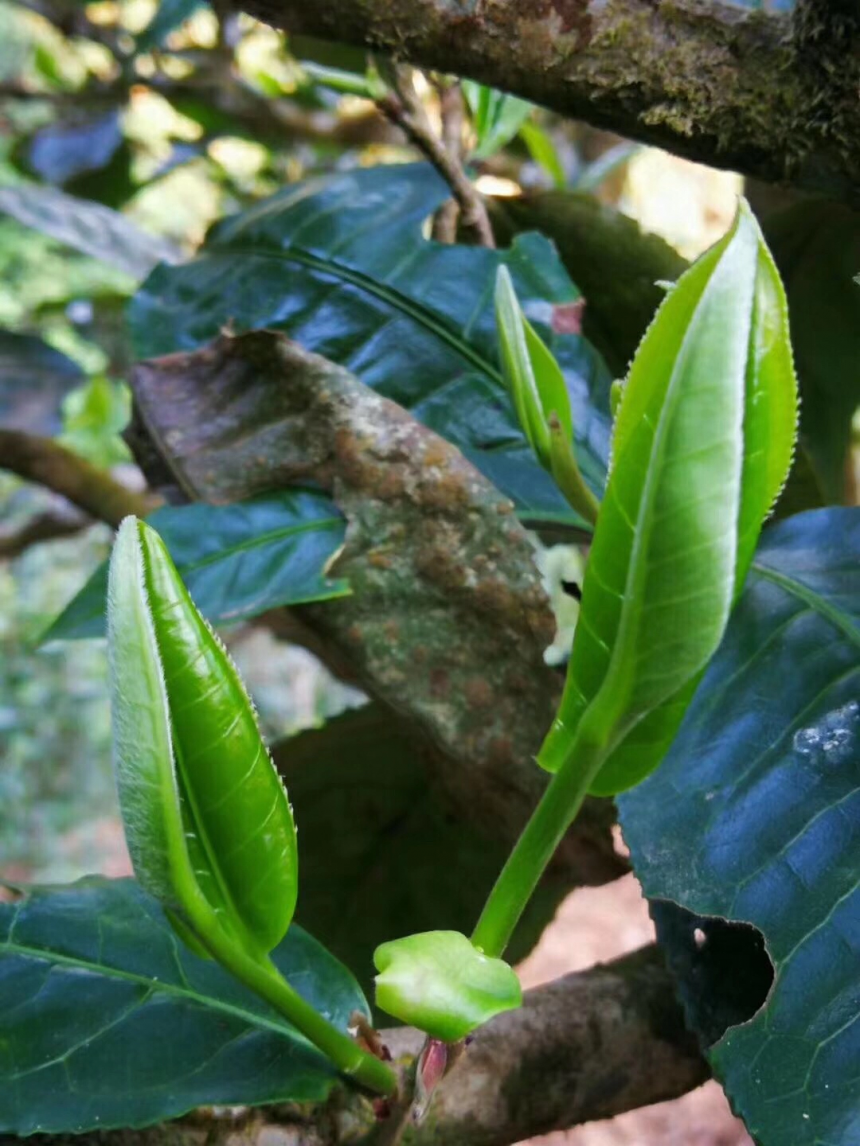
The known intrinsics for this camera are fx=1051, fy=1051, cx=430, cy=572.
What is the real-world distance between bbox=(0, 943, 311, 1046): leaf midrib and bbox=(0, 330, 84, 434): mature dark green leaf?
0.82m

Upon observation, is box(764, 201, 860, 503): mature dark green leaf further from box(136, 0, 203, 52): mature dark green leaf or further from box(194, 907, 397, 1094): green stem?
box(136, 0, 203, 52): mature dark green leaf

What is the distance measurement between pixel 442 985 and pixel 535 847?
67 mm

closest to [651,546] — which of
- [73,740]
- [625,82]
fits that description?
[625,82]

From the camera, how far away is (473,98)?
1.01 meters

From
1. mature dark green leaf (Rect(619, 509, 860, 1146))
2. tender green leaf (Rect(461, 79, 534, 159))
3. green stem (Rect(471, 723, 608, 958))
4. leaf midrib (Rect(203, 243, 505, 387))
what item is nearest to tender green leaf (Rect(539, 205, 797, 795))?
green stem (Rect(471, 723, 608, 958))

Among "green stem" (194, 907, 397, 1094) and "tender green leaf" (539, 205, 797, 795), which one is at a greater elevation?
"tender green leaf" (539, 205, 797, 795)

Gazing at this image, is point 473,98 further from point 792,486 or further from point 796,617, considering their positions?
point 796,617

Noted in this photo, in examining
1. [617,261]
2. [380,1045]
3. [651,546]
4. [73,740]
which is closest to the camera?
[651,546]

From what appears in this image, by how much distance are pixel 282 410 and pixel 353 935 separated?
16.5 inches

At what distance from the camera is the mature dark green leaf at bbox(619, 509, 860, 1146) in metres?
0.41

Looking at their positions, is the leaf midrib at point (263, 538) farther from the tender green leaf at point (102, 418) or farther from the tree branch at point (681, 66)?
the tender green leaf at point (102, 418)

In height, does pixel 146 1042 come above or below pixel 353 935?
above

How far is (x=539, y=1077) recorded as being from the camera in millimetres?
577

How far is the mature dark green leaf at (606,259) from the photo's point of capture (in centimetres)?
89
